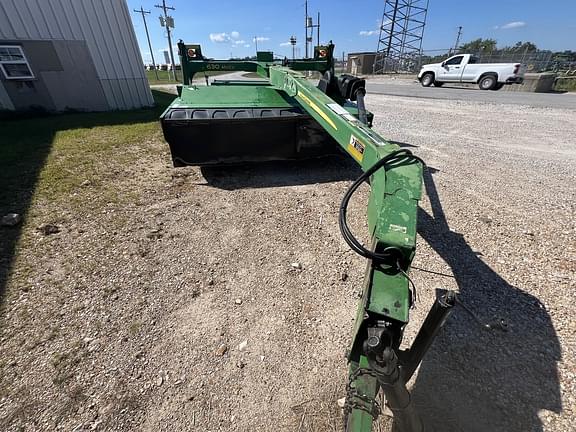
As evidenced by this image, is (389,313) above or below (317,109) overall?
below

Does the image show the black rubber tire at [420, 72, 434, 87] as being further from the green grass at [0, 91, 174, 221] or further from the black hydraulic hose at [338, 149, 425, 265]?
the black hydraulic hose at [338, 149, 425, 265]

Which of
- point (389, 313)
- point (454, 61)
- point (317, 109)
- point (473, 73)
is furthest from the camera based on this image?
point (454, 61)

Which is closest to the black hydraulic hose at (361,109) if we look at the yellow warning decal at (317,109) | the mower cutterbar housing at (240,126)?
the yellow warning decal at (317,109)

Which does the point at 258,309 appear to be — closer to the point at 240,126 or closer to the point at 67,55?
the point at 240,126

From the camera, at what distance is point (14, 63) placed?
27.0 feet

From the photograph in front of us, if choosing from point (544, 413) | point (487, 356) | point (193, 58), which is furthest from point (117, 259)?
point (193, 58)

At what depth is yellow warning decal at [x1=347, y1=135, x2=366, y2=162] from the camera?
202 cm

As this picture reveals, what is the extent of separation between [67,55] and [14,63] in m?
1.36

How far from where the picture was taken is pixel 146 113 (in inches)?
378

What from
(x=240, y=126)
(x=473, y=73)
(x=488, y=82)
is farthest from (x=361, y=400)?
(x=473, y=73)

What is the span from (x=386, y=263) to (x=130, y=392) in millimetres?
1753

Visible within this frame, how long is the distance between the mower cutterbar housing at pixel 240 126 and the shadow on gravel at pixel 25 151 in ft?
6.90

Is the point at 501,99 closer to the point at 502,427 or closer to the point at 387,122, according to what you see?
the point at 387,122

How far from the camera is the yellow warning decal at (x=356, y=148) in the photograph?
2.02 m
